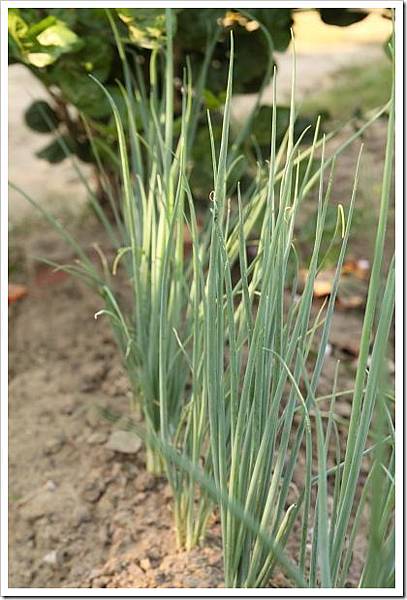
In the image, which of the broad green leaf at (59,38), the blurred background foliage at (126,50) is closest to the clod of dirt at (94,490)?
the blurred background foliage at (126,50)

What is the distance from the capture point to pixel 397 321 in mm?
1402

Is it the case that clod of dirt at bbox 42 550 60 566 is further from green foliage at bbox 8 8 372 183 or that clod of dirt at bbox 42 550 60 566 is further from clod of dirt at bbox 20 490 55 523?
green foliage at bbox 8 8 372 183

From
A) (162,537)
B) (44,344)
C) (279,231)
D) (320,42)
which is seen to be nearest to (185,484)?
(162,537)

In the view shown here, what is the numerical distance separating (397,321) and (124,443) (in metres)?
0.56

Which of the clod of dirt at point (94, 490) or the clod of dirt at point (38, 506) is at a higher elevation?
the clod of dirt at point (94, 490)

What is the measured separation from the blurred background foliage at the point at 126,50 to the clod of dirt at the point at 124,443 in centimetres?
49

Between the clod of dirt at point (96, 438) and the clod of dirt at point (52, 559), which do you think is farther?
the clod of dirt at point (96, 438)

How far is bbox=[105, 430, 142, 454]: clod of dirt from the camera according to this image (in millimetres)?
1693

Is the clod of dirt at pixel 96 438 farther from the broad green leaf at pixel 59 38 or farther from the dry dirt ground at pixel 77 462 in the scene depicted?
the broad green leaf at pixel 59 38

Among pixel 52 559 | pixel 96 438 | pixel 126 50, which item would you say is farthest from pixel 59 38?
pixel 52 559

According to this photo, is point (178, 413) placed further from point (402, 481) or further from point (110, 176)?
point (110, 176)

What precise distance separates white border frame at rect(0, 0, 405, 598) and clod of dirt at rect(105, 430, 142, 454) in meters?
0.20

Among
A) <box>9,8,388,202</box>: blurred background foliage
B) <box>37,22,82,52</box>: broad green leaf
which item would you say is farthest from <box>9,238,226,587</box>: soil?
<box>37,22,82,52</box>: broad green leaf

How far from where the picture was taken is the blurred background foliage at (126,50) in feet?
5.54
